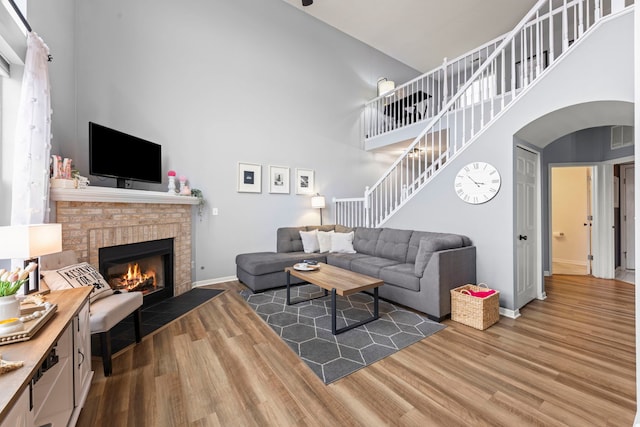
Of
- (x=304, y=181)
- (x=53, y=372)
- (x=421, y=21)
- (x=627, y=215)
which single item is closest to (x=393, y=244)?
(x=304, y=181)

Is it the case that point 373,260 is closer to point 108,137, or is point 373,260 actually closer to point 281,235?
point 281,235

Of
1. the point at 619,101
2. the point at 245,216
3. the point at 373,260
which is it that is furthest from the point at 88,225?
the point at 619,101

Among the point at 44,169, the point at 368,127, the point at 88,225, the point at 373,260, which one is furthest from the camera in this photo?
the point at 368,127

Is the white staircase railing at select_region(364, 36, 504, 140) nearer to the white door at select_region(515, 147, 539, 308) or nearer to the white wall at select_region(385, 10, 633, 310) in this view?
the white wall at select_region(385, 10, 633, 310)

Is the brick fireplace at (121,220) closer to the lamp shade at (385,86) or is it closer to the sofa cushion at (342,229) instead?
the sofa cushion at (342,229)

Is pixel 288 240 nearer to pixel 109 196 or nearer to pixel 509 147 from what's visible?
pixel 109 196

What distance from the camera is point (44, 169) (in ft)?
7.13

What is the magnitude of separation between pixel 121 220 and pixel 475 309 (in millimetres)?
3951

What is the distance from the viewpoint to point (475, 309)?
9.08ft

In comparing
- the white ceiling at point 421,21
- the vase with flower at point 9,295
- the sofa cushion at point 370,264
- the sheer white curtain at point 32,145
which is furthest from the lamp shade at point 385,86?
the vase with flower at point 9,295

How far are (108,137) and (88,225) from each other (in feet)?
3.46

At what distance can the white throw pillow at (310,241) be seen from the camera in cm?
485

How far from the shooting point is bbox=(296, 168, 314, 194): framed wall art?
18.0 ft

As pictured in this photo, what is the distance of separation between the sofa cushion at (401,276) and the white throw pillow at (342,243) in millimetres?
1290
